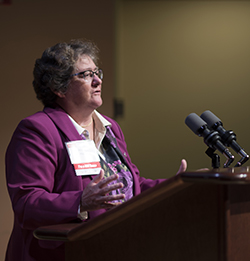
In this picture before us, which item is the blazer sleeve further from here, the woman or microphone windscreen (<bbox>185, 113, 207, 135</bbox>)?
microphone windscreen (<bbox>185, 113, 207, 135</bbox>)

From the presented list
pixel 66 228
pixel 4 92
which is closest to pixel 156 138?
pixel 4 92

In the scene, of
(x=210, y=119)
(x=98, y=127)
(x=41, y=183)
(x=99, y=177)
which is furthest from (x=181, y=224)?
(x=98, y=127)

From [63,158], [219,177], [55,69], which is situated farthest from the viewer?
[55,69]

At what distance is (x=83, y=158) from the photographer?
5.16 feet

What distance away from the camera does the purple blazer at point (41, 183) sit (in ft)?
4.25

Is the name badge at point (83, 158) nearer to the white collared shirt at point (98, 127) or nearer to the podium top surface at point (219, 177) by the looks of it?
the white collared shirt at point (98, 127)

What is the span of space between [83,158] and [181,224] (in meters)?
0.76

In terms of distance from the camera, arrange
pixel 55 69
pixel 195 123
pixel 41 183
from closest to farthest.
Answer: pixel 195 123
pixel 41 183
pixel 55 69

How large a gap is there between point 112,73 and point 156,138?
35.0 inches

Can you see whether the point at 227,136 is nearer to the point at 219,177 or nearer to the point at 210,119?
the point at 210,119

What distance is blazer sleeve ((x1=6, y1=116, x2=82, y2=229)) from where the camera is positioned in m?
1.28

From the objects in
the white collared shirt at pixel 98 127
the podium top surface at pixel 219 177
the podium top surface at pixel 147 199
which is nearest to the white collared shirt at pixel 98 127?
the white collared shirt at pixel 98 127

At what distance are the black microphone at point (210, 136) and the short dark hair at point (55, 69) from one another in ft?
2.52

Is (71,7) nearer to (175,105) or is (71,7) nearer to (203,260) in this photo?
(175,105)
